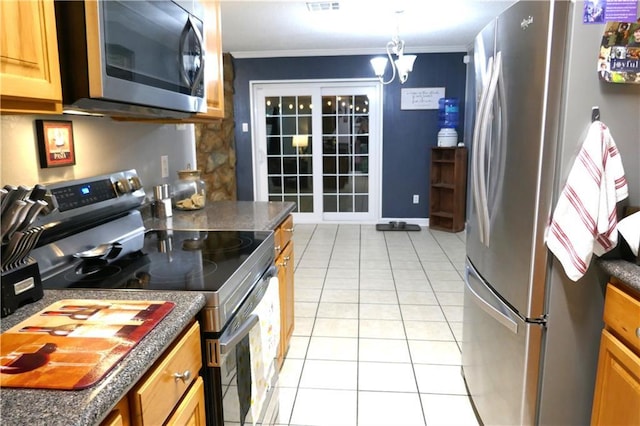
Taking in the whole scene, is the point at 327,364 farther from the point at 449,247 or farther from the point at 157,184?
the point at 449,247

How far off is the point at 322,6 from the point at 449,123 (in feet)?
7.95

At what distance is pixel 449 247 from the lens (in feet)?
15.5

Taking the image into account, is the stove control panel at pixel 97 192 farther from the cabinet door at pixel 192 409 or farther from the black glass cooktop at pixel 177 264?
the cabinet door at pixel 192 409

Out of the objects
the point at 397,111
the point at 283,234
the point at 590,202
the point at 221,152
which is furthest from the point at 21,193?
the point at 397,111

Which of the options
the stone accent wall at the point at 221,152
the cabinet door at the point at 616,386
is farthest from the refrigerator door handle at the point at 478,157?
the stone accent wall at the point at 221,152

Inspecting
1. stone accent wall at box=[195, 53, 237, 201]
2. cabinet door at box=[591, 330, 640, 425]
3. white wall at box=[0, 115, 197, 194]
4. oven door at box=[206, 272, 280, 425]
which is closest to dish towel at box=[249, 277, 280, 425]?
oven door at box=[206, 272, 280, 425]

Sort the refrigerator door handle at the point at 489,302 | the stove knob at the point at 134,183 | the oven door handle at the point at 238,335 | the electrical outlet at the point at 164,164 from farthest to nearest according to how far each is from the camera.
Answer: the electrical outlet at the point at 164,164
the stove knob at the point at 134,183
the refrigerator door handle at the point at 489,302
the oven door handle at the point at 238,335

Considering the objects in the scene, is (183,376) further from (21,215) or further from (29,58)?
(29,58)

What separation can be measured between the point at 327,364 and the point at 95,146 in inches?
61.6

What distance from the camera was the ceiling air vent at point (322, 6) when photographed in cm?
361

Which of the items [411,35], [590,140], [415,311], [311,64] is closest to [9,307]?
[590,140]

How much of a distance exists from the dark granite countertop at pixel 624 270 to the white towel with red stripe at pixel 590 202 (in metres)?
0.05

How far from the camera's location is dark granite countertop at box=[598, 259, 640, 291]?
1177 mm

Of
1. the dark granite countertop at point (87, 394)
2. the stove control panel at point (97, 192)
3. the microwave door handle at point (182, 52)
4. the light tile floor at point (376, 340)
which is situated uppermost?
the microwave door handle at point (182, 52)
